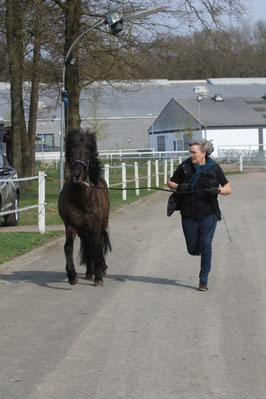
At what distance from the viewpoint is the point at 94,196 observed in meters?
9.17

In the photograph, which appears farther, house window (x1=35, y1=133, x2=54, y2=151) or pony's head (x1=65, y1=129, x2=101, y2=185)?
house window (x1=35, y1=133, x2=54, y2=151)

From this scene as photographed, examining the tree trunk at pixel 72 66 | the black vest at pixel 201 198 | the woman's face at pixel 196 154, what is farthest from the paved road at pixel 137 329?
the tree trunk at pixel 72 66

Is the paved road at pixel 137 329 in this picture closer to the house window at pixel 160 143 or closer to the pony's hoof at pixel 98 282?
the pony's hoof at pixel 98 282

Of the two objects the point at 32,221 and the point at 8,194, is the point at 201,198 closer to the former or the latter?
the point at 8,194

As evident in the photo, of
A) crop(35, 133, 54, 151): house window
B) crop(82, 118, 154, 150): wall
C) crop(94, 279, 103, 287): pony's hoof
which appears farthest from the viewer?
crop(82, 118, 154, 150): wall

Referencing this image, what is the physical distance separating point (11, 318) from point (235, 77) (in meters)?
101

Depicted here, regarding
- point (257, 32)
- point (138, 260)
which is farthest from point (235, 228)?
point (257, 32)

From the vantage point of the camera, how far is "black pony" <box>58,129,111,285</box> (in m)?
8.90

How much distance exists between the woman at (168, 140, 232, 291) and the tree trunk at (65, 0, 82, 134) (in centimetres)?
1493

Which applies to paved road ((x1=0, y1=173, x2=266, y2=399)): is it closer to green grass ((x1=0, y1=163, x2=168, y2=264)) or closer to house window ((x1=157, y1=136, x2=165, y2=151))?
green grass ((x1=0, y1=163, x2=168, y2=264))

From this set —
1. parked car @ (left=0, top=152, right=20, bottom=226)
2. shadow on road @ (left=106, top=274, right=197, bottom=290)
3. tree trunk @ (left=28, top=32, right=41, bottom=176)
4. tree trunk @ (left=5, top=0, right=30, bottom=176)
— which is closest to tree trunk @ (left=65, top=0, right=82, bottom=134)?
tree trunk @ (left=28, top=32, right=41, bottom=176)

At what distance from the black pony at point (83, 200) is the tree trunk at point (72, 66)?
14.2 m

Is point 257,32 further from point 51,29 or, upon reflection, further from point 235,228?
point 235,228

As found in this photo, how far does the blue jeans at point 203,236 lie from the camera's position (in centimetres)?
863
